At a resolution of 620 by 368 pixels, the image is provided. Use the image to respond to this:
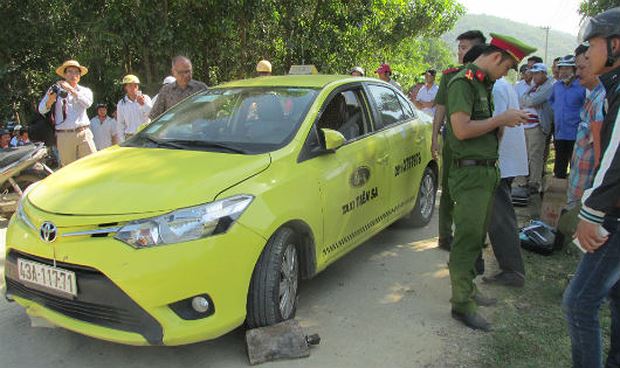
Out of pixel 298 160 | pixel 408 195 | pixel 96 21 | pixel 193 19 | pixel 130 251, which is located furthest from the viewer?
pixel 193 19

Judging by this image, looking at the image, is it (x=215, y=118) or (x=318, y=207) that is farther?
(x=215, y=118)

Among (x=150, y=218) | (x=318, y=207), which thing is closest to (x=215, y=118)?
(x=318, y=207)

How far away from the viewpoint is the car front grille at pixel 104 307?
2611 millimetres

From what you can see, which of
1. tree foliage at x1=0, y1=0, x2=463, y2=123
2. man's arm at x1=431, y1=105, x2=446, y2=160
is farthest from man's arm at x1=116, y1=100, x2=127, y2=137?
man's arm at x1=431, y1=105, x2=446, y2=160

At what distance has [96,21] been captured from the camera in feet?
28.0

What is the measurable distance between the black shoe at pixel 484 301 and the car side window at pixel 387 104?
1.64 meters

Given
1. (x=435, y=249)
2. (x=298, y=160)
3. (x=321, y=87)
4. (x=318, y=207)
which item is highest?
(x=321, y=87)

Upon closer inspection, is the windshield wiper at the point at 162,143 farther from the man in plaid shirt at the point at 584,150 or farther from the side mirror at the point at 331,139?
the man in plaid shirt at the point at 584,150

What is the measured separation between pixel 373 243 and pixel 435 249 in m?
0.59

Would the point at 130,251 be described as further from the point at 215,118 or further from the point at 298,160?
the point at 215,118

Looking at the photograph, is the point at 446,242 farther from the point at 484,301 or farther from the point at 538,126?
the point at 538,126

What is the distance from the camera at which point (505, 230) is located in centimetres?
407

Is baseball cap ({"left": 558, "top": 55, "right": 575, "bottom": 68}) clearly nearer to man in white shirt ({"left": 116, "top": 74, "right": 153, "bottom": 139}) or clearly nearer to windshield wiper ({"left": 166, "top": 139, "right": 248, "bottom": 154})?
windshield wiper ({"left": 166, "top": 139, "right": 248, "bottom": 154})

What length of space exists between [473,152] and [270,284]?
156cm
